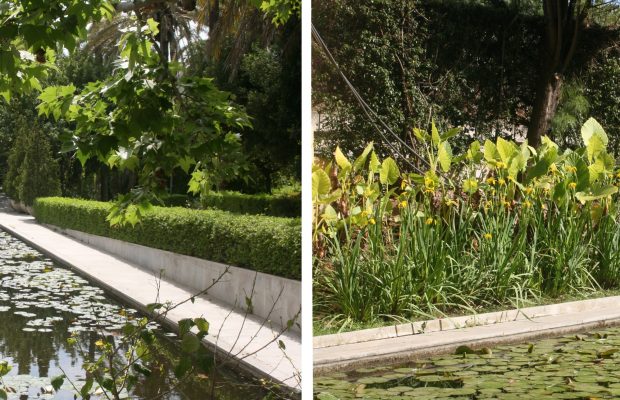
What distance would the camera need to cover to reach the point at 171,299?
3867 millimetres

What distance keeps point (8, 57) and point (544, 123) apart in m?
1.56

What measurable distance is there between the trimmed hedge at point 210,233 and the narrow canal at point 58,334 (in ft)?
0.85

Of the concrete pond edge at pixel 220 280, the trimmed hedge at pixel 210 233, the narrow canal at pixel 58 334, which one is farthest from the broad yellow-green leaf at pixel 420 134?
the concrete pond edge at pixel 220 280

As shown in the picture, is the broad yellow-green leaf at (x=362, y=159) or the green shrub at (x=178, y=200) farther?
the green shrub at (x=178, y=200)

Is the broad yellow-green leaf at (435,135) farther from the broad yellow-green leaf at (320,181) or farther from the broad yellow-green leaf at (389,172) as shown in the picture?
the broad yellow-green leaf at (320,181)

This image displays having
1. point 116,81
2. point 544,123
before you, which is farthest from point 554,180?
point 116,81

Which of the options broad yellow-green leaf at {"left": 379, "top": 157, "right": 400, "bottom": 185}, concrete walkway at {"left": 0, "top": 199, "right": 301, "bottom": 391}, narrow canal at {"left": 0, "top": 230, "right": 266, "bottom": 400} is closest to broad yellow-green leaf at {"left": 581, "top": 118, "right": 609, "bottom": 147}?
broad yellow-green leaf at {"left": 379, "top": 157, "right": 400, "bottom": 185}

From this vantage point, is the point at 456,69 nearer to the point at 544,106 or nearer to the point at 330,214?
the point at 544,106

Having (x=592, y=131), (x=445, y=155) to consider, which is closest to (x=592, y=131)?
(x=592, y=131)

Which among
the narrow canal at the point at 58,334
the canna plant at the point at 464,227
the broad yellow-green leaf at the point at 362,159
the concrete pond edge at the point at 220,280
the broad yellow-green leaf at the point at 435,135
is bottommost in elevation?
the narrow canal at the point at 58,334

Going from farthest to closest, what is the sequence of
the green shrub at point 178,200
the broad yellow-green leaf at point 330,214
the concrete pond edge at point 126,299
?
the concrete pond edge at point 126,299 < the green shrub at point 178,200 < the broad yellow-green leaf at point 330,214

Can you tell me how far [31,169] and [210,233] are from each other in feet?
3.96

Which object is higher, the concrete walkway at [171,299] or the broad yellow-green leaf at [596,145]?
the broad yellow-green leaf at [596,145]

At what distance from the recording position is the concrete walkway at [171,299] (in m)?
3.55
